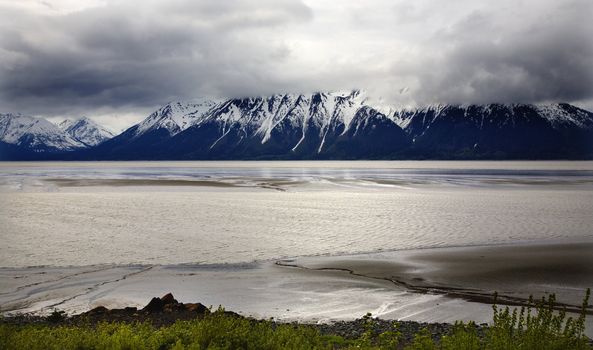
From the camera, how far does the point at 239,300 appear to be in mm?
22094

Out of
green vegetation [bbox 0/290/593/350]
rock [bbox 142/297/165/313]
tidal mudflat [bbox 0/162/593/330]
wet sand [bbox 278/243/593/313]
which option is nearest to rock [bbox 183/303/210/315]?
rock [bbox 142/297/165/313]

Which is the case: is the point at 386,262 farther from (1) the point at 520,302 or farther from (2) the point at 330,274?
(1) the point at 520,302

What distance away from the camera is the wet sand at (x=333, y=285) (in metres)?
20.9

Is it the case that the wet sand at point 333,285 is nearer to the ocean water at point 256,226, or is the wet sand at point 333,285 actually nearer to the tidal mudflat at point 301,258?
the tidal mudflat at point 301,258

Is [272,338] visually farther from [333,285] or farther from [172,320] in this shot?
[333,285]

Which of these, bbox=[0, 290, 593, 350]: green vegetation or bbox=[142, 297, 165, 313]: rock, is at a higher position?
bbox=[0, 290, 593, 350]: green vegetation

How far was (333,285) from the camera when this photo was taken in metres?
24.7

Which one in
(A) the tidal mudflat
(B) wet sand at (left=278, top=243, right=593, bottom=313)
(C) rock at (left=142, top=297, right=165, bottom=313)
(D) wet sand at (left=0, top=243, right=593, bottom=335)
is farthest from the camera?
(B) wet sand at (left=278, top=243, right=593, bottom=313)

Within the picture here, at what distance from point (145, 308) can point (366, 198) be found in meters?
55.7

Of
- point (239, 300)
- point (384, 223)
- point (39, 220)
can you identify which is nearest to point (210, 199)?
point (39, 220)

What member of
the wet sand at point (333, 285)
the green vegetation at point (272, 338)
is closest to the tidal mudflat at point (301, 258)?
the wet sand at point (333, 285)

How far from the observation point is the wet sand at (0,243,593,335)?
20.9 metres

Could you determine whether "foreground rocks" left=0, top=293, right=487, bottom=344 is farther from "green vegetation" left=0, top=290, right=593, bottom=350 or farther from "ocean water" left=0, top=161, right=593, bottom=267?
"ocean water" left=0, top=161, right=593, bottom=267

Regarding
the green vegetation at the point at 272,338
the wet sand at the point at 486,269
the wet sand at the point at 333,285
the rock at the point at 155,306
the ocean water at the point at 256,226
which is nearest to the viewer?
the green vegetation at the point at 272,338
